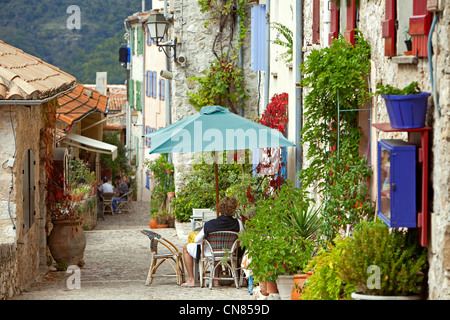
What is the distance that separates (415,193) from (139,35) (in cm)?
3040

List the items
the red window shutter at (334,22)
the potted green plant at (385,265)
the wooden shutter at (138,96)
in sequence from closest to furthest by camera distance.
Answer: the potted green plant at (385,265)
the red window shutter at (334,22)
the wooden shutter at (138,96)

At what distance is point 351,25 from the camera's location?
6.93 meters

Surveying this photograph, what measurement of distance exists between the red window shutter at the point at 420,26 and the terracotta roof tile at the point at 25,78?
14.7 feet

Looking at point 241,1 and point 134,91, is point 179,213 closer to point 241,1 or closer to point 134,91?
point 241,1

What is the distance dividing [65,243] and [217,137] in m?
3.03

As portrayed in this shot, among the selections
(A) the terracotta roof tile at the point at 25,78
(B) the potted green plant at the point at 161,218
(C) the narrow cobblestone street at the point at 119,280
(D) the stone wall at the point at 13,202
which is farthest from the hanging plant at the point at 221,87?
(D) the stone wall at the point at 13,202

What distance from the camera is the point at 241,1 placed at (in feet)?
54.7

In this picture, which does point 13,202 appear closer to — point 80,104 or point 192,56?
point 192,56

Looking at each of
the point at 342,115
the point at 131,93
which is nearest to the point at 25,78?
the point at 342,115

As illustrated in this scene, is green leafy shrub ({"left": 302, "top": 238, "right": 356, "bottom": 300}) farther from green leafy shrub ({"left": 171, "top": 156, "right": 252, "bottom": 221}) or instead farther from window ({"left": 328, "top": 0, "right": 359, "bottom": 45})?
green leafy shrub ({"left": 171, "top": 156, "right": 252, "bottom": 221})

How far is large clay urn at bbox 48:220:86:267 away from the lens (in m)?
10.5

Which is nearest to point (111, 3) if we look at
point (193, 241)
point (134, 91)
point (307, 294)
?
point (134, 91)

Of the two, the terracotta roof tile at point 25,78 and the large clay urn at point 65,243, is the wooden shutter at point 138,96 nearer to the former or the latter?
the terracotta roof tile at point 25,78

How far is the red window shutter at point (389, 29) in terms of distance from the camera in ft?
17.7
